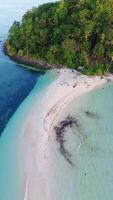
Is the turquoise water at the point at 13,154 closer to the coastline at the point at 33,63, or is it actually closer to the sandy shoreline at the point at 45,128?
the sandy shoreline at the point at 45,128

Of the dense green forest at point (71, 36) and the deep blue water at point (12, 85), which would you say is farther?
the dense green forest at point (71, 36)

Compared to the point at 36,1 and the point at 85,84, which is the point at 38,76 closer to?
the point at 85,84

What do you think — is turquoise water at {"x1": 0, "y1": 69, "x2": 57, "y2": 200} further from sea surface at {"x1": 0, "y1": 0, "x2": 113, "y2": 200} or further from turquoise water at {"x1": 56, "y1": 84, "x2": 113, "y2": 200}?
turquoise water at {"x1": 56, "y1": 84, "x2": 113, "y2": 200}

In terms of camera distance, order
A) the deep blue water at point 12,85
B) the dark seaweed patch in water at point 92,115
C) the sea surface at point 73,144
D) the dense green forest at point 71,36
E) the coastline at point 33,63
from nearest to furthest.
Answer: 1. the sea surface at point 73,144
2. the dark seaweed patch in water at point 92,115
3. the deep blue water at point 12,85
4. the dense green forest at point 71,36
5. the coastline at point 33,63

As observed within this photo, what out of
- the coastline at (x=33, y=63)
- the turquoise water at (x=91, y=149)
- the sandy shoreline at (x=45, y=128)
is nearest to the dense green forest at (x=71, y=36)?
the coastline at (x=33, y=63)

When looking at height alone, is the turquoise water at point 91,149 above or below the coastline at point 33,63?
above
